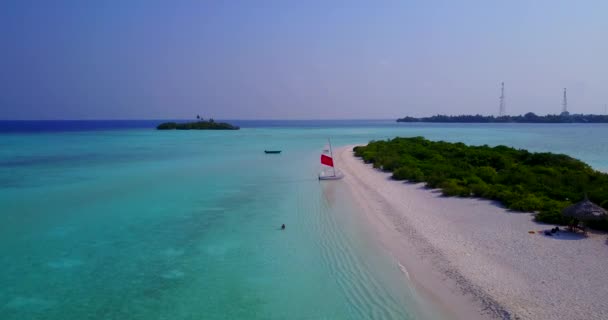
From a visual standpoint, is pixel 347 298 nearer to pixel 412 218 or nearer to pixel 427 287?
pixel 427 287

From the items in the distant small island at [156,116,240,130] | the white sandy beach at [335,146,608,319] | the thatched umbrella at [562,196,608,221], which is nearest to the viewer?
the white sandy beach at [335,146,608,319]

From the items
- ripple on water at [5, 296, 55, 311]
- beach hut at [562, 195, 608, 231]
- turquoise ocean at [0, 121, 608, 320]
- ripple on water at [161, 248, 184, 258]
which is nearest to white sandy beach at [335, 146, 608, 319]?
beach hut at [562, 195, 608, 231]

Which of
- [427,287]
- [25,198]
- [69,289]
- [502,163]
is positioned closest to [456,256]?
[427,287]

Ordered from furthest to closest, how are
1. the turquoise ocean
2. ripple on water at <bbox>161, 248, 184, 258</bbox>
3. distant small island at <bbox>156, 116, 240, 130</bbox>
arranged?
distant small island at <bbox>156, 116, 240, 130</bbox> → ripple on water at <bbox>161, 248, 184, 258</bbox> → the turquoise ocean

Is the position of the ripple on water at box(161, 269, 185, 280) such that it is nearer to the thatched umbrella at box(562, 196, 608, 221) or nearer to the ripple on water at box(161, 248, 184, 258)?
the ripple on water at box(161, 248, 184, 258)

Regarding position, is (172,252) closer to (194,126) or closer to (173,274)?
(173,274)

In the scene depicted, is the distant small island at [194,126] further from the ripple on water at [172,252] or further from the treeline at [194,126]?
the ripple on water at [172,252]

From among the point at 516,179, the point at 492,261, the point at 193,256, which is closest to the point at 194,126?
the point at 516,179
